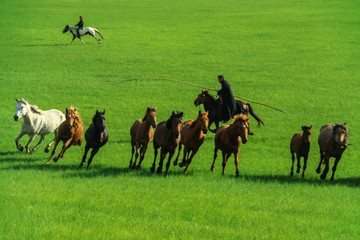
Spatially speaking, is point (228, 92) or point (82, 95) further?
point (82, 95)

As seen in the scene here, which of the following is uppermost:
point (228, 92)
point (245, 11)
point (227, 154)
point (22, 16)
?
point (245, 11)

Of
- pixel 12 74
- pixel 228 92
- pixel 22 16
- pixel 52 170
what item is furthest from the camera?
pixel 22 16

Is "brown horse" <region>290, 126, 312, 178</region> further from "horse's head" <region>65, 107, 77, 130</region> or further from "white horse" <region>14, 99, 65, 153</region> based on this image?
"white horse" <region>14, 99, 65, 153</region>

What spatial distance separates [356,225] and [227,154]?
514 cm

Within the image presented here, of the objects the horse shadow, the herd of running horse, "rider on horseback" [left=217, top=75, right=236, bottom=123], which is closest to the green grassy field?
the horse shadow

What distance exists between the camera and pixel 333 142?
14.7 m

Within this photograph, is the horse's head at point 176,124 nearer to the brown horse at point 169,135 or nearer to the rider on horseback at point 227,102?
the brown horse at point 169,135

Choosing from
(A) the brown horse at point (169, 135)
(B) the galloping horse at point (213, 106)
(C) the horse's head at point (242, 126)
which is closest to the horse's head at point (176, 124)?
(A) the brown horse at point (169, 135)

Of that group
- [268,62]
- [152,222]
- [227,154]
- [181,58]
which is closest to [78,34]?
[181,58]

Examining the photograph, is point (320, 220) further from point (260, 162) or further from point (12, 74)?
point (12, 74)

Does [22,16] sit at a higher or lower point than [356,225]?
higher

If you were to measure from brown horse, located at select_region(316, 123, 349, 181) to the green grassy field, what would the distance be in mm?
748

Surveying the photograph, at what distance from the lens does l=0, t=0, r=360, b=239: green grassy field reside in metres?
10.4

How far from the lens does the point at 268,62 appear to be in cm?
4209
